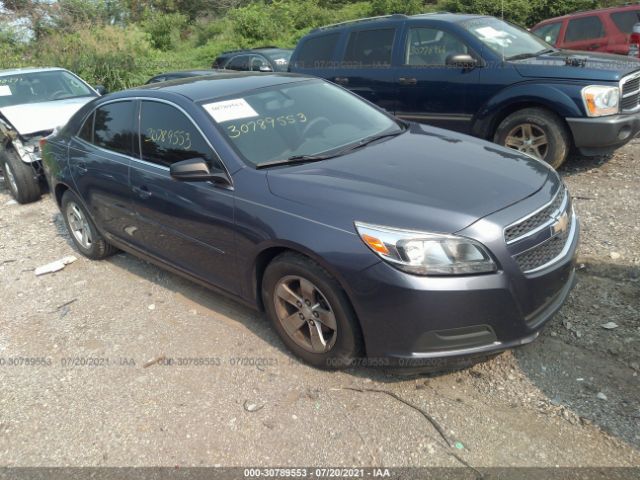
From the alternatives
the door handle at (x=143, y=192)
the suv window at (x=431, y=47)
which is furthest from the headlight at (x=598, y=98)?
the door handle at (x=143, y=192)

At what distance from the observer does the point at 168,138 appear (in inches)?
149

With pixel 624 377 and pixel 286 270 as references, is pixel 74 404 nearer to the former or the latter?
pixel 286 270

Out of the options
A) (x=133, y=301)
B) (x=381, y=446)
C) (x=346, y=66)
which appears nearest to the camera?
(x=381, y=446)

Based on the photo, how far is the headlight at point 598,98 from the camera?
17.5ft

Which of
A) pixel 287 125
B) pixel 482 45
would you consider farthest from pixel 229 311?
pixel 482 45

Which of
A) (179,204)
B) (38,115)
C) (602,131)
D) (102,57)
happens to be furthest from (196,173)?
(102,57)

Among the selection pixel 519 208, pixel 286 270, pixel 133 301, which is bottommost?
pixel 133 301

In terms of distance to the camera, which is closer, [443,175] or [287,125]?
[443,175]

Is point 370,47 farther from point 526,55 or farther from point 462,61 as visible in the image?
point 526,55

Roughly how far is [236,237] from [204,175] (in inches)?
16.8

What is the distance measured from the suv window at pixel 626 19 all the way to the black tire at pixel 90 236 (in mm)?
9538

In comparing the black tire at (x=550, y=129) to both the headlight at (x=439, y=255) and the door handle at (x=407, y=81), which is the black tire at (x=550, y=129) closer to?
the door handle at (x=407, y=81)

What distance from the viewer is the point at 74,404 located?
10.5 ft

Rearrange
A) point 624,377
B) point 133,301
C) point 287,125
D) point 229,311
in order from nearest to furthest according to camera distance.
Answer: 1. point 624,377
2. point 287,125
3. point 229,311
4. point 133,301
